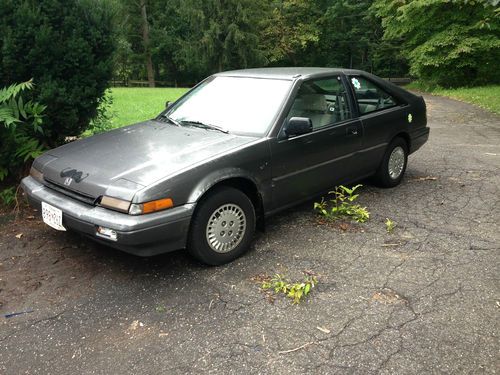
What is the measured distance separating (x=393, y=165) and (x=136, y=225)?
3.67 meters

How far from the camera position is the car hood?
10.7 ft

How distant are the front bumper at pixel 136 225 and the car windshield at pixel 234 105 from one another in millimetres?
1152

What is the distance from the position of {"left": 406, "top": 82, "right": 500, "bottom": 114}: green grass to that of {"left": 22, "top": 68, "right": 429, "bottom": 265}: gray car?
33.7ft

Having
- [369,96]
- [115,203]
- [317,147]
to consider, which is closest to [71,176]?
[115,203]

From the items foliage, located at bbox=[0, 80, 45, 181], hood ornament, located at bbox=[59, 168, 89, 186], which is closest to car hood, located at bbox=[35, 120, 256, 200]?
hood ornament, located at bbox=[59, 168, 89, 186]

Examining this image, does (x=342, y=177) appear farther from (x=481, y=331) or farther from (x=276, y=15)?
(x=276, y=15)

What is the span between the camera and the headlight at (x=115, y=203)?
3.10m

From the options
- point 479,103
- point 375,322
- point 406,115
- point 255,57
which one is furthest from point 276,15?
point 375,322

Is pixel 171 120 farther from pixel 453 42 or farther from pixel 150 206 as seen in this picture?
pixel 453 42

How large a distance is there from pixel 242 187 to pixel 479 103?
14469mm

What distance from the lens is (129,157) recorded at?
3.61 meters

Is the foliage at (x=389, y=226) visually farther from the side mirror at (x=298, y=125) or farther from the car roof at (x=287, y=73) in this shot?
the car roof at (x=287, y=73)

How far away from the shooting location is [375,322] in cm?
→ 292

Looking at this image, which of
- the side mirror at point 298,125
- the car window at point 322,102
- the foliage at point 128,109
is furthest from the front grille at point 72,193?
the foliage at point 128,109
